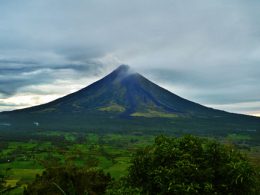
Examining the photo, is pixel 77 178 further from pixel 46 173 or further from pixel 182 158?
pixel 182 158

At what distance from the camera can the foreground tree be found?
27016 millimetres

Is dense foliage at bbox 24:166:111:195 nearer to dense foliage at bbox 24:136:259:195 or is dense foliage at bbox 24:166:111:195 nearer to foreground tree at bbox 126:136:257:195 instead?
dense foliage at bbox 24:136:259:195

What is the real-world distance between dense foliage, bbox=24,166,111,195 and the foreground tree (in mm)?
7156

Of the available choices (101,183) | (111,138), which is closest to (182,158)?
(101,183)

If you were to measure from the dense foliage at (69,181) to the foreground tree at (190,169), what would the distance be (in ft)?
23.5

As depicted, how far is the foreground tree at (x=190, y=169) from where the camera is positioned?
2702cm

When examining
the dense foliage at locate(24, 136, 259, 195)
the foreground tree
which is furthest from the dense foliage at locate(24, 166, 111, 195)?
the foreground tree

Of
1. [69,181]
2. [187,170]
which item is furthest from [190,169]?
[69,181]

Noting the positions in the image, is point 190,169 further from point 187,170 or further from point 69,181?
point 69,181

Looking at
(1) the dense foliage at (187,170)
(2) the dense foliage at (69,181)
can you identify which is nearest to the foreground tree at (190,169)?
(1) the dense foliage at (187,170)

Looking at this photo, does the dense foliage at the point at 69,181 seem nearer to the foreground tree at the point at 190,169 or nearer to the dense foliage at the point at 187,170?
the dense foliage at the point at 187,170

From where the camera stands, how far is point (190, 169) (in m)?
27.3

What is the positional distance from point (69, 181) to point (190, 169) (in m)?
13.1

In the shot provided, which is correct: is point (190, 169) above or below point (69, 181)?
above
